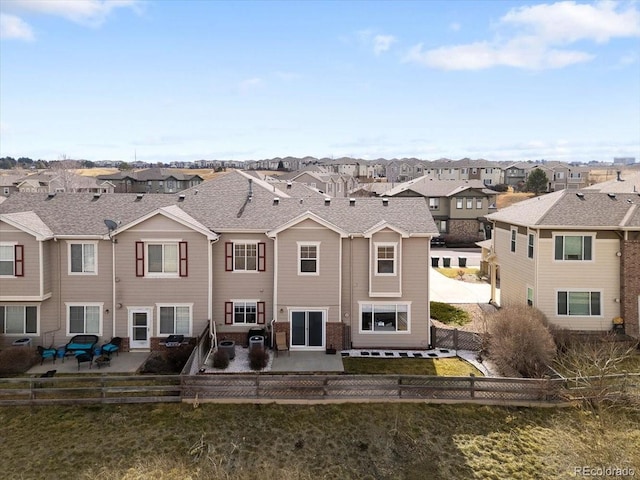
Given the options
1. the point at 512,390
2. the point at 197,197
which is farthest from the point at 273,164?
the point at 512,390

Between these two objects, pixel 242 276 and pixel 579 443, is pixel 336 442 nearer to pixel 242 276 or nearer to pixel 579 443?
pixel 579 443

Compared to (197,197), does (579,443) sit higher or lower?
lower

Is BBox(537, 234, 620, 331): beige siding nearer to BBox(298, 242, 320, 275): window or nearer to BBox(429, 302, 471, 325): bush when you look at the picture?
BBox(429, 302, 471, 325): bush

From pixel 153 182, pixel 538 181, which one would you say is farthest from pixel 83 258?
pixel 538 181

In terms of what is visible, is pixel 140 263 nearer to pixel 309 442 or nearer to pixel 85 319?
pixel 85 319

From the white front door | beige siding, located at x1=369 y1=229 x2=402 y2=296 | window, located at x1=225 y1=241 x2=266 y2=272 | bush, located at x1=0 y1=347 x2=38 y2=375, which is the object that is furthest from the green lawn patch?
bush, located at x1=0 y1=347 x2=38 y2=375

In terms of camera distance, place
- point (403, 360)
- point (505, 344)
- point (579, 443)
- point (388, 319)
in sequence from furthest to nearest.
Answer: point (388, 319), point (403, 360), point (505, 344), point (579, 443)

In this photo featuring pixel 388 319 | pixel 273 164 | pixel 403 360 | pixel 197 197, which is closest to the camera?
pixel 403 360

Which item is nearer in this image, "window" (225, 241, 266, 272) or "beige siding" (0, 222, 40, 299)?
"beige siding" (0, 222, 40, 299)
